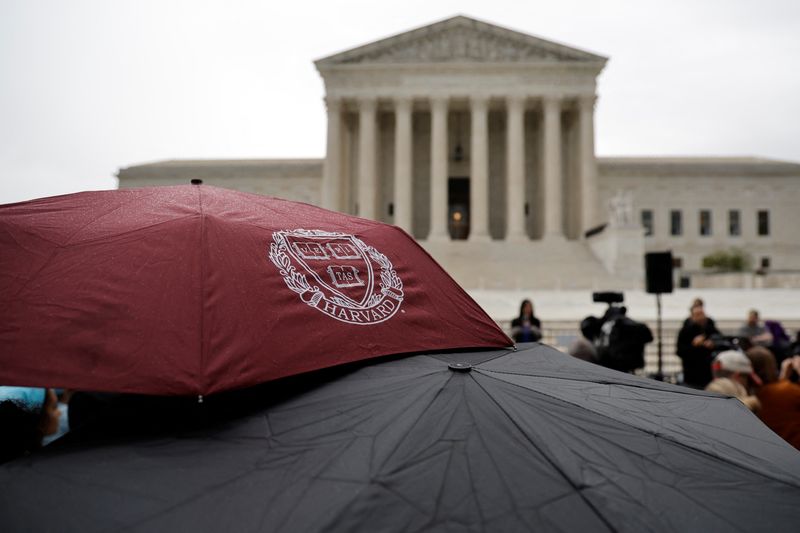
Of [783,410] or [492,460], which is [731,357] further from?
[492,460]

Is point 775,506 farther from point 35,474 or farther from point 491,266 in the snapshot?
point 491,266

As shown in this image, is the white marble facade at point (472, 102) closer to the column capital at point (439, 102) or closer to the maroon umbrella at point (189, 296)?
the column capital at point (439, 102)

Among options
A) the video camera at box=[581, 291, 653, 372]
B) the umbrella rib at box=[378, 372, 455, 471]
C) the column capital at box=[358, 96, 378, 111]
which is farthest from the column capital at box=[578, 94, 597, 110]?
the umbrella rib at box=[378, 372, 455, 471]

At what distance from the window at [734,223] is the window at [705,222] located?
6.65ft

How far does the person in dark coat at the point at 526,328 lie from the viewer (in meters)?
8.68

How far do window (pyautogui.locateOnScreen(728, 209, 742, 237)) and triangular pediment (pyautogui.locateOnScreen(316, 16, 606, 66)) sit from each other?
23763 millimetres

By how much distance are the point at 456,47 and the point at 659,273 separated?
34147mm

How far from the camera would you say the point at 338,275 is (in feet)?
8.01

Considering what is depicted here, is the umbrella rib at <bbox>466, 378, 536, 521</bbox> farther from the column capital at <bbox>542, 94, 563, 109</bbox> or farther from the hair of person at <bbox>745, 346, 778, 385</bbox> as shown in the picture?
the column capital at <bbox>542, 94, 563, 109</bbox>

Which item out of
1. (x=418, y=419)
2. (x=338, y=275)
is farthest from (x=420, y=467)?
(x=338, y=275)

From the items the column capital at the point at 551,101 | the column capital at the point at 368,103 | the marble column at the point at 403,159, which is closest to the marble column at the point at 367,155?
the column capital at the point at 368,103

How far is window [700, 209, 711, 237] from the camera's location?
48688 mm

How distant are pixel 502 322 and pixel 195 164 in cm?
4399

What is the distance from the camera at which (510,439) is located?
1.55m
